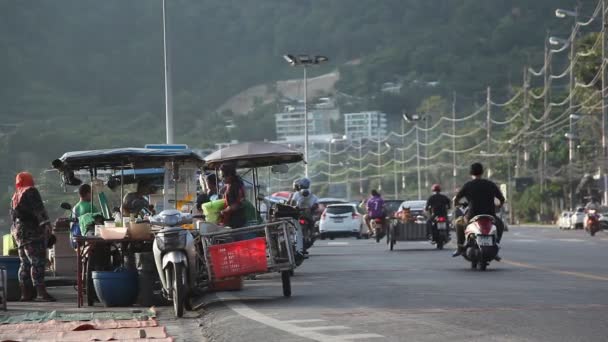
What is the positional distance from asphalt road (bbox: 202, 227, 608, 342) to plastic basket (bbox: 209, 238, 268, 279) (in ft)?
1.39

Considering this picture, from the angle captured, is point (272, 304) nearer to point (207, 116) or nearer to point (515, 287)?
point (515, 287)

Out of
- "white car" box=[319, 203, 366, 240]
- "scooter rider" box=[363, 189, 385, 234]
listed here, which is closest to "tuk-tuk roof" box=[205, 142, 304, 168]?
"scooter rider" box=[363, 189, 385, 234]

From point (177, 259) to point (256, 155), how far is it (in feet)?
18.6

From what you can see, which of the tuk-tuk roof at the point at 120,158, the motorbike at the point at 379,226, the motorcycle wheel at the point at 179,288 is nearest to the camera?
the motorcycle wheel at the point at 179,288

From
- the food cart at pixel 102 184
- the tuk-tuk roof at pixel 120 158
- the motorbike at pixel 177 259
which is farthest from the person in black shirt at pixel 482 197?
the motorbike at pixel 177 259

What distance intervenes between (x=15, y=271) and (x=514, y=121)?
115 m

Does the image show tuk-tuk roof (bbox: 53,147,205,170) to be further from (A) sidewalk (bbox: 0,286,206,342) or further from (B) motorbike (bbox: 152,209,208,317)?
(B) motorbike (bbox: 152,209,208,317)

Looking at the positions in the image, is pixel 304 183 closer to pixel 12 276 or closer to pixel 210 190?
pixel 210 190

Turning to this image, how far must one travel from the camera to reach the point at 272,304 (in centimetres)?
1642

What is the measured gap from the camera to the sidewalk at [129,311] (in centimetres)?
1343

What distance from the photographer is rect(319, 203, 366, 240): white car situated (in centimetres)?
5372

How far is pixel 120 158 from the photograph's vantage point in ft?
63.5

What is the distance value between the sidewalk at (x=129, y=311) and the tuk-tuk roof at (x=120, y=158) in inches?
77.9

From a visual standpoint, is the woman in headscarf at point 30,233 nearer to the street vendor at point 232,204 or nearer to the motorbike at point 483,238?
the street vendor at point 232,204
